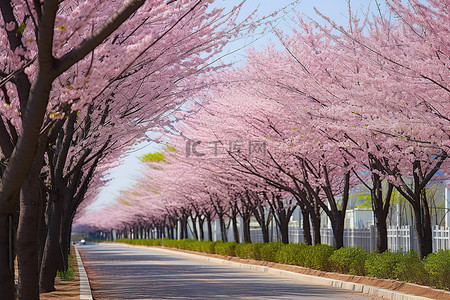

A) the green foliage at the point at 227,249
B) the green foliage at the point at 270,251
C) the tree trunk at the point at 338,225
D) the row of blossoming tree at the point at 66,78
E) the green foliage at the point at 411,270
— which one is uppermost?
the row of blossoming tree at the point at 66,78

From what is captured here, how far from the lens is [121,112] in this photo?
1503 centimetres

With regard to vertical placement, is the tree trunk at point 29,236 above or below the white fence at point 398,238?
above

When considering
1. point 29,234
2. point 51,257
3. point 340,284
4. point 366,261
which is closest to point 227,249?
point 340,284

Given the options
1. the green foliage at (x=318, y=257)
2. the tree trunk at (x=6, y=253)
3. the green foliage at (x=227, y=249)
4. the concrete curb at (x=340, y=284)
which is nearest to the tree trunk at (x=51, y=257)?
the concrete curb at (x=340, y=284)

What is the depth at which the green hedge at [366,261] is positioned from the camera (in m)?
14.3

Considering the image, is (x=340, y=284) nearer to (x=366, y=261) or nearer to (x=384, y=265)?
(x=366, y=261)

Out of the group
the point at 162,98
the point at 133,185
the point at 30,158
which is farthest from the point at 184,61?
the point at 133,185

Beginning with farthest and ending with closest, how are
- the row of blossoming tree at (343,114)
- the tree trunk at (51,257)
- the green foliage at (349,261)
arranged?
the green foliage at (349,261), the tree trunk at (51,257), the row of blossoming tree at (343,114)

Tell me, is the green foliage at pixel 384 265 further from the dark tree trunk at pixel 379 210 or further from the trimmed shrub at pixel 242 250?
the trimmed shrub at pixel 242 250

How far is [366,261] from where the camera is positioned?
18156mm

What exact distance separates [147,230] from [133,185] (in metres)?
27.0

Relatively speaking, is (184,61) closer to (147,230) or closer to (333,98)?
(333,98)

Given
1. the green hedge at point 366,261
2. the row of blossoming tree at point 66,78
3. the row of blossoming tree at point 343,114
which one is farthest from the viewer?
the green hedge at point 366,261

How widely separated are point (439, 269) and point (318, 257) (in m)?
8.17
